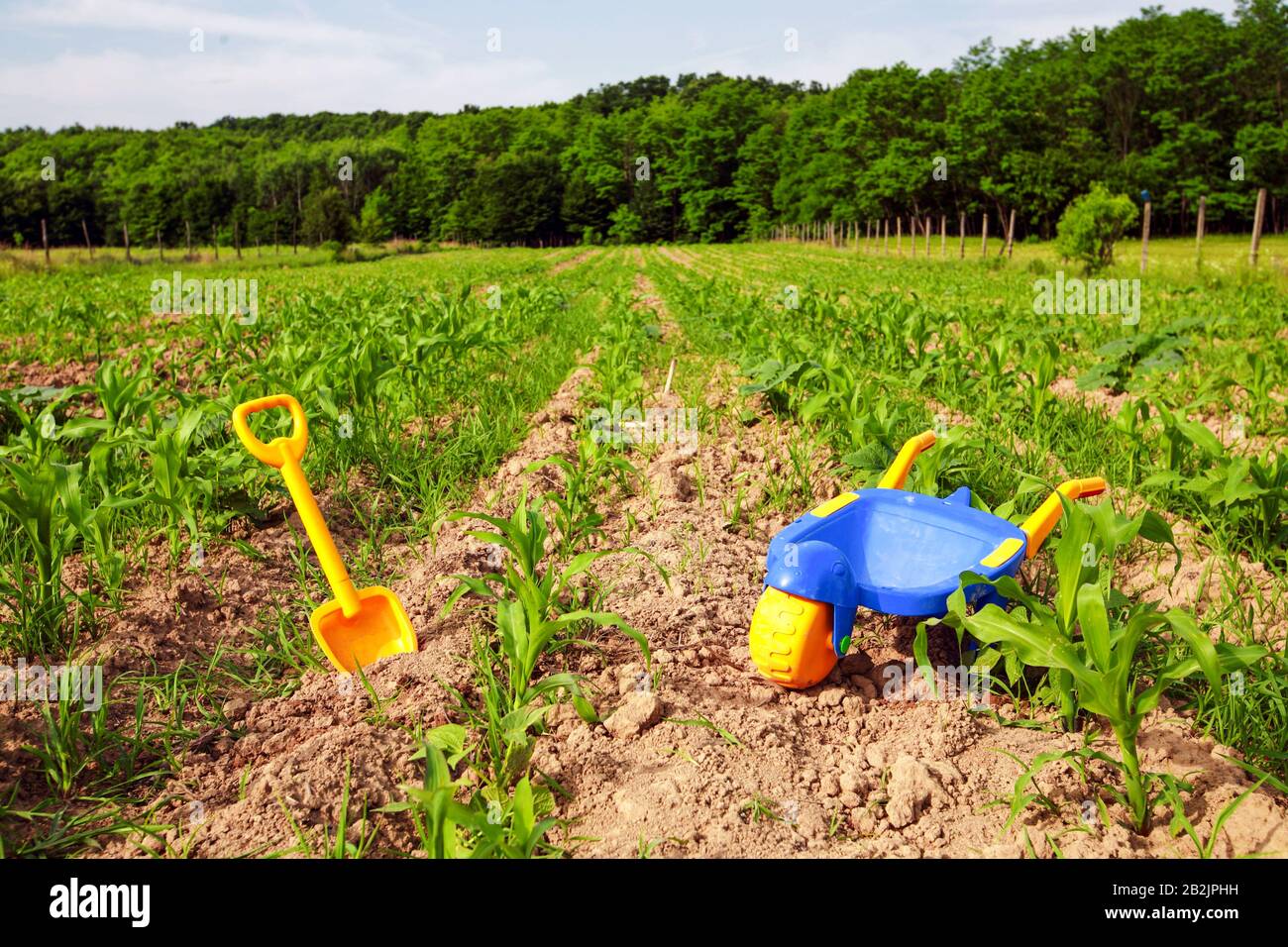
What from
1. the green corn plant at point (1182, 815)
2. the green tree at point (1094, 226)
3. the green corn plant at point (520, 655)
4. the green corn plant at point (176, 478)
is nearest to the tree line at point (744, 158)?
the green tree at point (1094, 226)

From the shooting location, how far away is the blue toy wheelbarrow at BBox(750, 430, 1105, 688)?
79.2 inches

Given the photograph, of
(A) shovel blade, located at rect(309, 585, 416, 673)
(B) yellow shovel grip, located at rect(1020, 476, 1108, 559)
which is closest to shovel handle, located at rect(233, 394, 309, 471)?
(A) shovel blade, located at rect(309, 585, 416, 673)

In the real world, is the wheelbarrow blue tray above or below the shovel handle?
below

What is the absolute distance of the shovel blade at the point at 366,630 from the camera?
230 cm

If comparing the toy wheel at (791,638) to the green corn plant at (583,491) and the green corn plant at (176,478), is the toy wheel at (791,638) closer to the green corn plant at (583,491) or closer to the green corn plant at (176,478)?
the green corn plant at (583,491)

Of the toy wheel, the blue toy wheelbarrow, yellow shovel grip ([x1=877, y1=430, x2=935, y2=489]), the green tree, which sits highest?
the green tree

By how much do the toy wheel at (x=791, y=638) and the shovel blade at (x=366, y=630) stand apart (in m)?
0.96

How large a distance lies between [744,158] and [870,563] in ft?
237

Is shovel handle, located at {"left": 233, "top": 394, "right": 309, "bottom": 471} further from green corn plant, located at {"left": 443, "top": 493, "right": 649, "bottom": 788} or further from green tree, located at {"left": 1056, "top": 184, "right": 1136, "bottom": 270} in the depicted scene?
green tree, located at {"left": 1056, "top": 184, "right": 1136, "bottom": 270}

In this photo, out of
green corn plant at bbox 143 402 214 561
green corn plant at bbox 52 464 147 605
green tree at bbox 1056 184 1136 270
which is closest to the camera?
green corn plant at bbox 52 464 147 605
